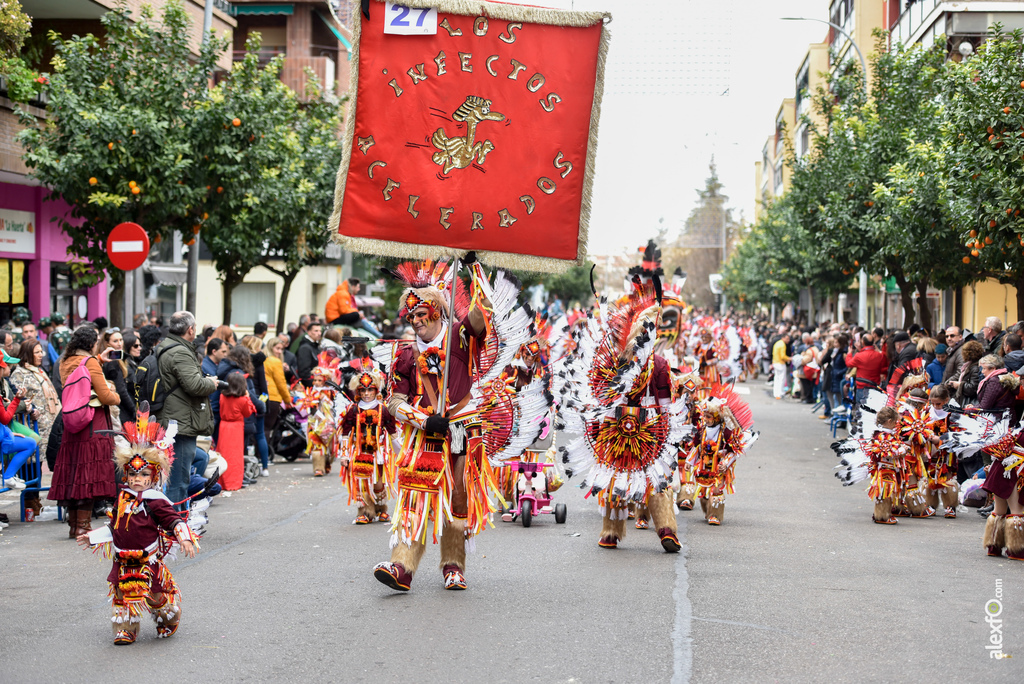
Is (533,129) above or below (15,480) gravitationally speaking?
above

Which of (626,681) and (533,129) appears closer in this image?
(626,681)

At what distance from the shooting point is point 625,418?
9.02 meters

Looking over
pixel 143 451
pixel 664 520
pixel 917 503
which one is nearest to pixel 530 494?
pixel 664 520

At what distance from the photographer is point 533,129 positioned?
7547 mm

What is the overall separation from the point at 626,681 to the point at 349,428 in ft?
18.7

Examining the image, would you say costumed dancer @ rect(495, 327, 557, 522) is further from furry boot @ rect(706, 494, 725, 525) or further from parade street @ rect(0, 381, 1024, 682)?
furry boot @ rect(706, 494, 725, 525)

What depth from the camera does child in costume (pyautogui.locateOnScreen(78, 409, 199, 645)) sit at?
20.4 ft

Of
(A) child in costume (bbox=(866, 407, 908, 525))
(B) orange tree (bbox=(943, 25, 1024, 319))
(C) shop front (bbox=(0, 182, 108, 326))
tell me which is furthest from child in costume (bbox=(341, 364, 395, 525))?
(C) shop front (bbox=(0, 182, 108, 326))

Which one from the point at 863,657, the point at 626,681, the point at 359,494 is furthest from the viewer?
the point at 359,494

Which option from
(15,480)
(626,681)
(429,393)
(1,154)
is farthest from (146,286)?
(626,681)

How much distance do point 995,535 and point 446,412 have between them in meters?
4.91

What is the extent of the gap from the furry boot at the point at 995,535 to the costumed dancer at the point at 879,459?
1.76 meters

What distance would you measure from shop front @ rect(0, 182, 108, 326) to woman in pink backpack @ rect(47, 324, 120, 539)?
32.7 feet

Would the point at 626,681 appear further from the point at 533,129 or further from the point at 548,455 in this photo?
the point at 548,455
